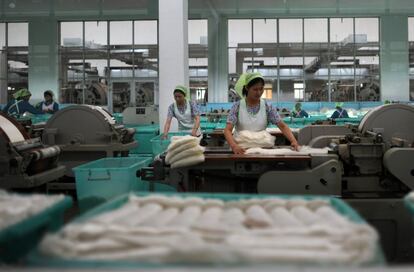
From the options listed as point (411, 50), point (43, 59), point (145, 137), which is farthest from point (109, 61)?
point (411, 50)

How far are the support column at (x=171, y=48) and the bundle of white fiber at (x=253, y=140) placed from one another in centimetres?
351

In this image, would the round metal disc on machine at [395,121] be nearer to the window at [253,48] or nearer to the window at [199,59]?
the window at [199,59]

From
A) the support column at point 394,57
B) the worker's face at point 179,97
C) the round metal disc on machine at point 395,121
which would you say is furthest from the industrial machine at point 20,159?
the support column at point 394,57

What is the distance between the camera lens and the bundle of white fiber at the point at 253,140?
3.41 meters

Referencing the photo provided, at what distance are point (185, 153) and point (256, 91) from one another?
1.01m

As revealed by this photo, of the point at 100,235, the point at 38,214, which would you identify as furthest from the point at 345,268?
the point at 38,214

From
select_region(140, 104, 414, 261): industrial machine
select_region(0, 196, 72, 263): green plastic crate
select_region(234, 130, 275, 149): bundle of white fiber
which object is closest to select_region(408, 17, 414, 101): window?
select_region(140, 104, 414, 261): industrial machine

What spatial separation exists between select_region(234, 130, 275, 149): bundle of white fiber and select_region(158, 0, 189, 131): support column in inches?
138

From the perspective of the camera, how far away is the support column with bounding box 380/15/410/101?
1253 centimetres

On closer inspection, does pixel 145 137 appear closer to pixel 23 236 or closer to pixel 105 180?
pixel 105 180

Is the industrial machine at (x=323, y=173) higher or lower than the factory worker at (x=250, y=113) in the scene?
lower

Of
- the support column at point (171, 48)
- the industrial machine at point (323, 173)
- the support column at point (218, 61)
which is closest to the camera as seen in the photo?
the industrial machine at point (323, 173)

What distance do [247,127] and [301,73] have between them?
33.6 feet

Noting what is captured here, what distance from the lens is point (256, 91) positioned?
3586 mm
